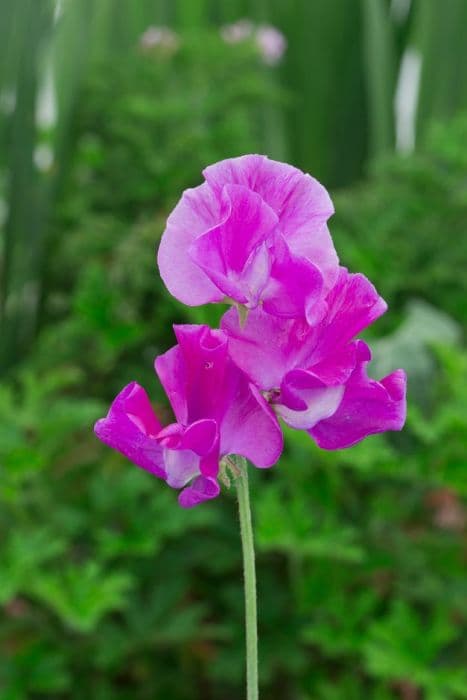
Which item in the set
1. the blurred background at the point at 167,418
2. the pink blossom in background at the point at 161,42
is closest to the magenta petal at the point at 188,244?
the blurred background at the point at 167,418

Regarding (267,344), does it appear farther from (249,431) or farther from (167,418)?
(167,418)

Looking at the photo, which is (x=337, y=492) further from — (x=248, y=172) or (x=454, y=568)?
(x=248, y=172)

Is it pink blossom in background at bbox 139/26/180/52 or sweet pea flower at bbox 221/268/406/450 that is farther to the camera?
pink blossom in background at bbox 139/26/180/52

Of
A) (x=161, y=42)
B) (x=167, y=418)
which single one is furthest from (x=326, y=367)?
(x=161, y=42)

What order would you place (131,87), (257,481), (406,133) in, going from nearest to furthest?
(257,481), (131,87), (406,133)

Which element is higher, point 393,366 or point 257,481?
point 393,366

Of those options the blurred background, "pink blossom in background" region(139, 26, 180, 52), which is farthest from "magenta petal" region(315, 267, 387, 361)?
"pink blossom in background" region(139, 26, 180, 52)

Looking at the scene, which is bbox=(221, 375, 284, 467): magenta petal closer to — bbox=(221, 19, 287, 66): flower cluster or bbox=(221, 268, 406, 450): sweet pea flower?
bbox=(221, 268, 406, 450): sweet pea flower

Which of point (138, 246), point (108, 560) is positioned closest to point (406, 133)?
point (138, 246)
